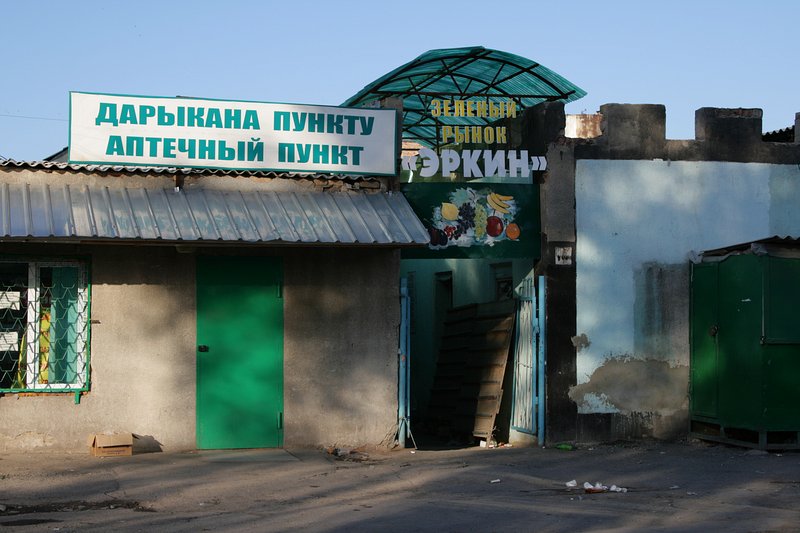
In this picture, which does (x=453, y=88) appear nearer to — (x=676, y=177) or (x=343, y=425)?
(x=676, y=177)

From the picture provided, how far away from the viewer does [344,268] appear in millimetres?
12555

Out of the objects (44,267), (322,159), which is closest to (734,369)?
(322,159)

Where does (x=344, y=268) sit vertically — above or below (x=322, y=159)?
below

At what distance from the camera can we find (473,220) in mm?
12961

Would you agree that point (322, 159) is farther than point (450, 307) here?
No

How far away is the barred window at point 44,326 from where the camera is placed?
11641 mm

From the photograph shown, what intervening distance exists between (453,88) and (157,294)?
7252 mm

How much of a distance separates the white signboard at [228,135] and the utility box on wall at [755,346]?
172 inches

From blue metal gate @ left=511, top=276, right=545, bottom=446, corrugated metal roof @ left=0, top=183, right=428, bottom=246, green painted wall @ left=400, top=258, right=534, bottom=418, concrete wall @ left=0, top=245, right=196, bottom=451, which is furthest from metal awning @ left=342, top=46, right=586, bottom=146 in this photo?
concrete wall @ left=0, top=245, right=196, bottom=451

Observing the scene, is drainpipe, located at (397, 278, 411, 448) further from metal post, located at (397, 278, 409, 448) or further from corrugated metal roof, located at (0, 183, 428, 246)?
corrugated metal roof, located at (0, 183, 428, 246)

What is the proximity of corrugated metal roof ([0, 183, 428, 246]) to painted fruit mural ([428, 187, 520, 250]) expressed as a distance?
2.24 ft

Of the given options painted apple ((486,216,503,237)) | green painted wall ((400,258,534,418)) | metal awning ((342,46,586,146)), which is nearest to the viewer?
painted apple ((486,216,503,237))

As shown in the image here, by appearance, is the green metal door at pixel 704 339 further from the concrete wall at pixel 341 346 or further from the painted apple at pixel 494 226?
the concrete wall at pixel 341 346

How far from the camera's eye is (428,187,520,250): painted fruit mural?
1287cm
